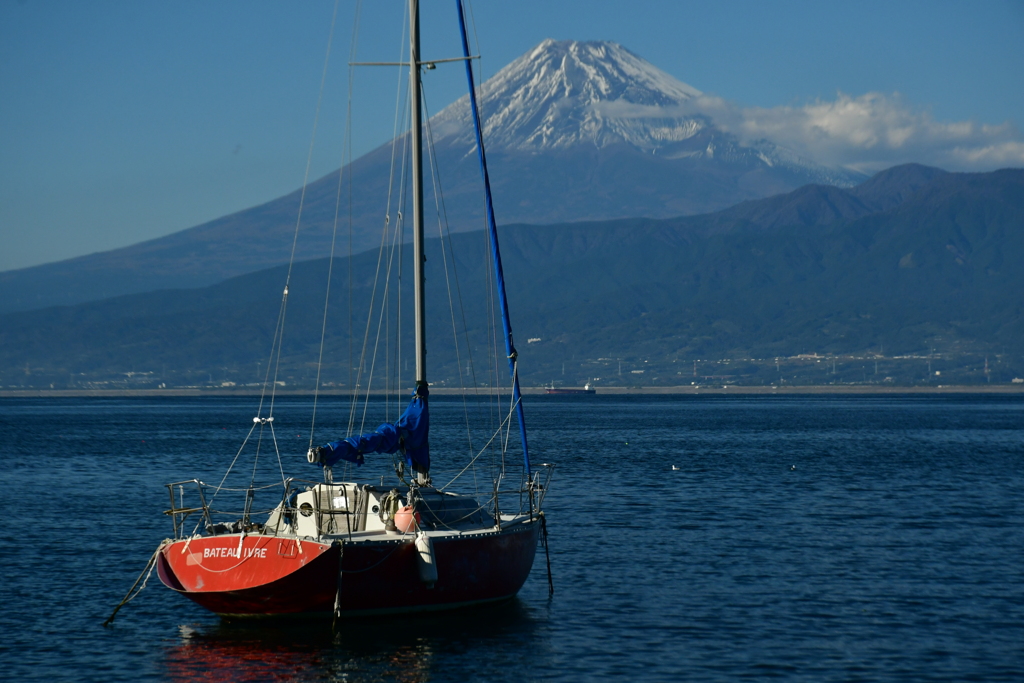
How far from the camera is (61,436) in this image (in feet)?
361

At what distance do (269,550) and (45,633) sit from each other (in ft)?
19.1

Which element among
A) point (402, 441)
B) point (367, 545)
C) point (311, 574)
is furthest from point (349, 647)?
point (402, 441)

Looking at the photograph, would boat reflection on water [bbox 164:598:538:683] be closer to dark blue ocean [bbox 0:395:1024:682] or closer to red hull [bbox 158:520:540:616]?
dark blue ocean [bbox 0:395:1024:682]

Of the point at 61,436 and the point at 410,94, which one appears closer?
the point at 410,94

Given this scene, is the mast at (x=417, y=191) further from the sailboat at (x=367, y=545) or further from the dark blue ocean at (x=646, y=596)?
the dark blue ocean at (x=646, y=596)

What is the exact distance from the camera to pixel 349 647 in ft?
82.9

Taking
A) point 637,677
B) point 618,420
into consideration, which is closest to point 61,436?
point 618,420

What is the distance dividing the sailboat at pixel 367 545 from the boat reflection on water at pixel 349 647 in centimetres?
49

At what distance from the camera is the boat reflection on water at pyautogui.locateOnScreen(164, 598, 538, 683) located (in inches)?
936

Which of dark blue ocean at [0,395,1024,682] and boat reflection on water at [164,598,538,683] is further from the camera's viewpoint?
dark blue ocean at [0,395,1024,682]

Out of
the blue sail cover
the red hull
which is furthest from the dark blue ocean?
the blue sail cover

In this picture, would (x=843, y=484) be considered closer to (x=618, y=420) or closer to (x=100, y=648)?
(x=100, y=648)

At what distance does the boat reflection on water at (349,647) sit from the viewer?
23781 mm

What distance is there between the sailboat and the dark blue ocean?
86cm
